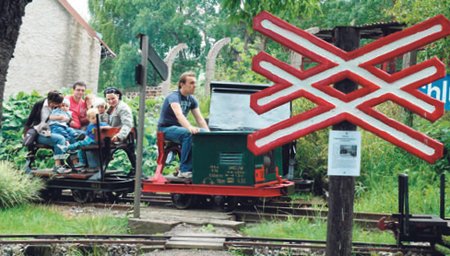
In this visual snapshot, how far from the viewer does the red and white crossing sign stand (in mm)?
3838

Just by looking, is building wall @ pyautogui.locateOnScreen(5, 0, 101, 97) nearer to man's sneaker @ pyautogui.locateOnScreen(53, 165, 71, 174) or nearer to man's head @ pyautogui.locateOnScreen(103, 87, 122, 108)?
man's sneaker @ pyautogui.locateOnScreen(53, 165, 71, 174)

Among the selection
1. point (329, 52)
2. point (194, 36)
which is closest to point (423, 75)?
point (329, 52)

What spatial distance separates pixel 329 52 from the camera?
12.9ft

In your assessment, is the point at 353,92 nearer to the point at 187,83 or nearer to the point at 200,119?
the point at 187,83

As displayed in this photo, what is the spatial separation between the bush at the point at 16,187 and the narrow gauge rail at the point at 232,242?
2203 mm

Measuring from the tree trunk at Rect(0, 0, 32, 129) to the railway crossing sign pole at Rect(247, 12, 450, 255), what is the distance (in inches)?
70.0

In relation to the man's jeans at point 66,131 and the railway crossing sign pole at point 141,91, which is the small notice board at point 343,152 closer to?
the railway crossing sign pole at point 141,91

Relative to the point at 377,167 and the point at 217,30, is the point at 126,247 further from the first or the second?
the point at 217,30

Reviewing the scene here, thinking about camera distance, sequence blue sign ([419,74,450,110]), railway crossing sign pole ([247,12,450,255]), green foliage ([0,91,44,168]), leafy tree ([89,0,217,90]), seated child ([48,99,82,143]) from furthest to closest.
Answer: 1. leafy tree ([89,0,217,90])
2. green foliage ([0,91,44,168])
3. seated child ([48,99,82,143])
4. blue sign ([419,74,450,110])
5. railway crossing sign pole ([247,12,450,255])

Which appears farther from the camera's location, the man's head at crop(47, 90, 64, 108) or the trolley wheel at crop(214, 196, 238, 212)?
the man's head at crop(47, 90, 64, 108)

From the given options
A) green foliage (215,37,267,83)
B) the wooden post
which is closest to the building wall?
green foliage (215,37,267,83)

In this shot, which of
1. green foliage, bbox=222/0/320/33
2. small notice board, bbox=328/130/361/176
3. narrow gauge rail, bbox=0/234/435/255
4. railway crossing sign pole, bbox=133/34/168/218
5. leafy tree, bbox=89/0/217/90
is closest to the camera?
small notice board, bbox=328/130/361/176

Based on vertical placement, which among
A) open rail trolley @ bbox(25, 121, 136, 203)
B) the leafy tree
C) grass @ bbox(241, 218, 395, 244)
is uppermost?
the leafy tree

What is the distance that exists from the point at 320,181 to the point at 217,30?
108 ft
